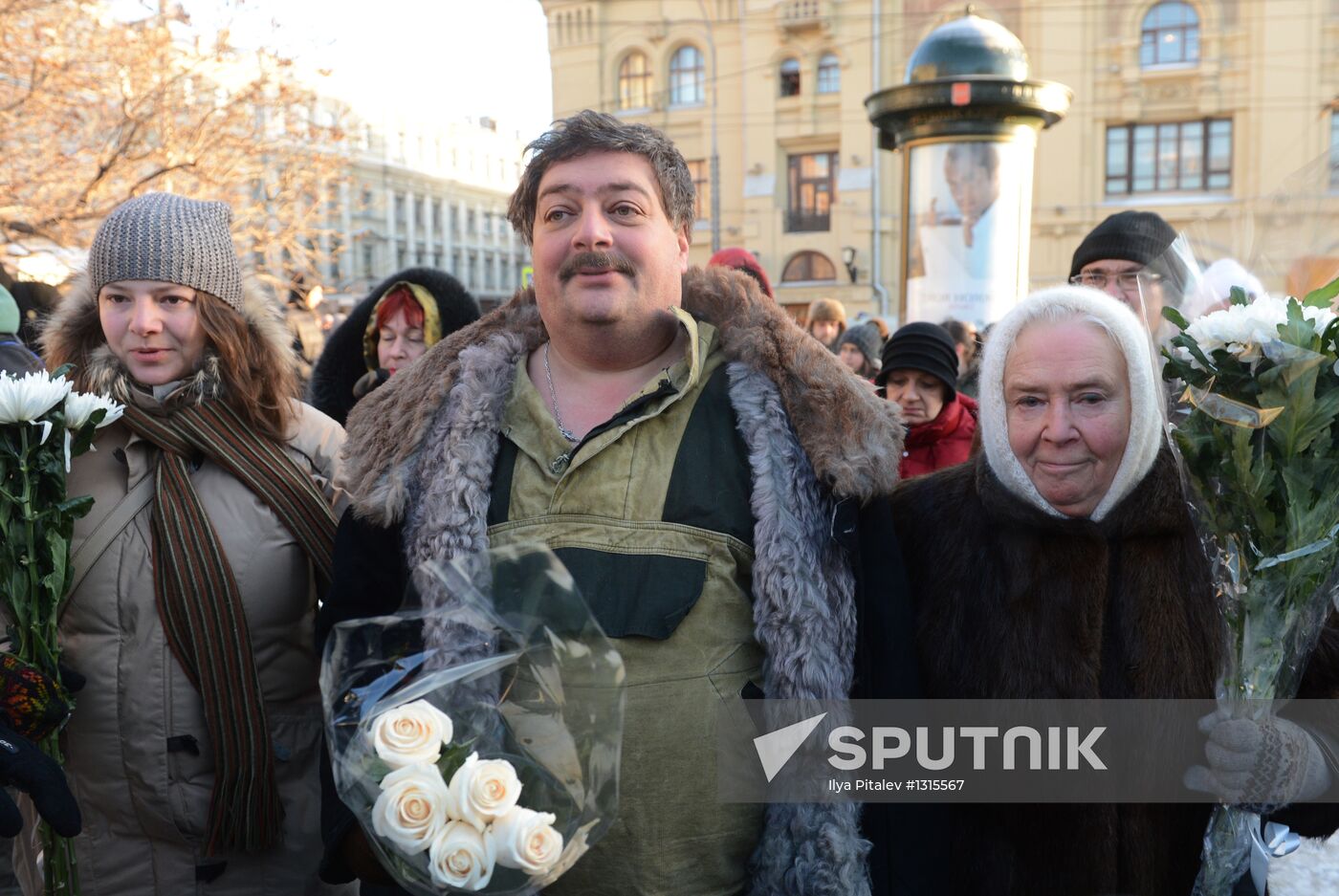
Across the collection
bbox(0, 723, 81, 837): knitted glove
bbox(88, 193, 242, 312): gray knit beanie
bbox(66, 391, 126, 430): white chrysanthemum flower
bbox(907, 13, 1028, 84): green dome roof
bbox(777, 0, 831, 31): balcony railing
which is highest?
bbox(777, 0, 831, 31): balcony railing

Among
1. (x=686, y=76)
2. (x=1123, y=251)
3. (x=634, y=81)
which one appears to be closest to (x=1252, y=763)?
(x=1123, y=251)

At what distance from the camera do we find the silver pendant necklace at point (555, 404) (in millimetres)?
2412

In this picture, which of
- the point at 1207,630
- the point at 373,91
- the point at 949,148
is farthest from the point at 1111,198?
the point at 373,91

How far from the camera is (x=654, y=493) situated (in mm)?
2318

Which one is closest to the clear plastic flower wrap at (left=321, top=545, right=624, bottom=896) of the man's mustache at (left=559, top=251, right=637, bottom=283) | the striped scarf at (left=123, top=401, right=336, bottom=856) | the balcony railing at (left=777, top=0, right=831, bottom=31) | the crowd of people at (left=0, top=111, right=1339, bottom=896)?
the crowd of people at (left=0, top=111, right=1339, bottom=896)

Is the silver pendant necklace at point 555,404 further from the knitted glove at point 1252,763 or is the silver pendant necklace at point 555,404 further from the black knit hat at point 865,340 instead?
the black knit hat at point 865,340

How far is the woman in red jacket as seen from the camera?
489 centimetres

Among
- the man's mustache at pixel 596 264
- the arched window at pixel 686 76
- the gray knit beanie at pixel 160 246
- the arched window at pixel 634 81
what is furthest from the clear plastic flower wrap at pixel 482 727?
the arched window at pixel 634 81

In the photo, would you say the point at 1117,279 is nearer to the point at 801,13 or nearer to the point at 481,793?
the point at 481,793

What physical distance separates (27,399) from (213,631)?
2.17ft

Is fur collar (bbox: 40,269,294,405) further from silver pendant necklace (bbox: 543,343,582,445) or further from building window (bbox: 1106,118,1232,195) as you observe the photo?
building window (bbox: 1106,118,1232,195)

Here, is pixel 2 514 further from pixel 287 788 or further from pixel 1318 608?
pixel 1318 608

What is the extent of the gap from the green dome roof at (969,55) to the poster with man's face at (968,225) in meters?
0.68

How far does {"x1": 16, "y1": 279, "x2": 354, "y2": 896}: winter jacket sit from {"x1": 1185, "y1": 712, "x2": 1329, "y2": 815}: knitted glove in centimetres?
202
